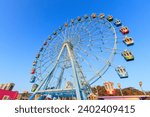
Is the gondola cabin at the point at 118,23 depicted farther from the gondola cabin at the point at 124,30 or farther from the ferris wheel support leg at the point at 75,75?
the ferris wheel support leg at the point at 75,75

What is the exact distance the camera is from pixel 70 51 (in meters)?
23.4

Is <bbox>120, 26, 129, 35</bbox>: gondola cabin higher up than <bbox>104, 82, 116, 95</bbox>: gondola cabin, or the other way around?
<bbox>120, 26, 129, 35</bbox>: gondola cabin

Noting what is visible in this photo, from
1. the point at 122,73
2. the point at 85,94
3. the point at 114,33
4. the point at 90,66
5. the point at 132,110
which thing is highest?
the point at 114,33

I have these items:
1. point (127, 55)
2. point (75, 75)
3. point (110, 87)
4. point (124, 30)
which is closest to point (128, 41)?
point (124, 30)

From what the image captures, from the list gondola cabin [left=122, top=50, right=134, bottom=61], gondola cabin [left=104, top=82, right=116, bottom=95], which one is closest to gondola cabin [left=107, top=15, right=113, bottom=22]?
gondola cabin [left=122, top=50, right=134, bottom=61]

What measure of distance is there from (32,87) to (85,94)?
900 cm

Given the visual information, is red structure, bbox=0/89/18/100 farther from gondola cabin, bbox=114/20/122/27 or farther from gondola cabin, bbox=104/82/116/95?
gondola cabin, bbox=114/20/122/27

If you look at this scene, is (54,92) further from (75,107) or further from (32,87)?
(75,107)

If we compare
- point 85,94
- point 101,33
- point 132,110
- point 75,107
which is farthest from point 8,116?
point 101,33

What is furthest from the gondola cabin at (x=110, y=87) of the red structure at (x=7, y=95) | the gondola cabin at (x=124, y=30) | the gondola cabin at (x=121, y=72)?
the red structure at (x=7, y=95)

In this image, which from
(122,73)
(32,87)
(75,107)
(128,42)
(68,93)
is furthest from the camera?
(32,87)

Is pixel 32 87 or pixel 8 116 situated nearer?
pixel 8 116

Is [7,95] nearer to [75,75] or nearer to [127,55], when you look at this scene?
[75,75]

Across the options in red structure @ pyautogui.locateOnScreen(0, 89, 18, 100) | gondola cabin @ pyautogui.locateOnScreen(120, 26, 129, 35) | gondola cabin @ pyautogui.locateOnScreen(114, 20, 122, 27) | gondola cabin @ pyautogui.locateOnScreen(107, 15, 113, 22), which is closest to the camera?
gondola cabin @ pyautogui.locateOnScreen(120, 26, 129, 35)
